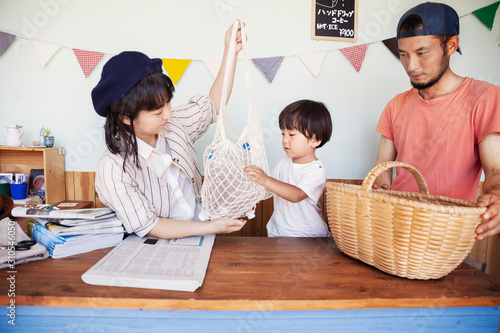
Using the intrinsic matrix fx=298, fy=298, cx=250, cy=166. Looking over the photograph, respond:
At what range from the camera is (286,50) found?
Answer: 1942 millimetres

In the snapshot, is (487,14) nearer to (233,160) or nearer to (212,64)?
(212,64)

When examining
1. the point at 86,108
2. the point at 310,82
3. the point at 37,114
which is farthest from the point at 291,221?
the point at 37,114

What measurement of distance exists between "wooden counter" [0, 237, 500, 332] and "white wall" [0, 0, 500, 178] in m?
1.30

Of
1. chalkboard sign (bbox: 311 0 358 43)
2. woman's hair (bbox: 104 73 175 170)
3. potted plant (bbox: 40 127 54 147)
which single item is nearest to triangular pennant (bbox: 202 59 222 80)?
chalkboard sign (bbox: 311 0 358 43)

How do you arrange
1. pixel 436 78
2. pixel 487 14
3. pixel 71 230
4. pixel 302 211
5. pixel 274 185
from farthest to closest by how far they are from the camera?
pixel 487 14 < pixel 302 211 < pixel 436 78 < pixel 274 185 < pixel 71 230

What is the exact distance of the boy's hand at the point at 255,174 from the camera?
958 millimetres

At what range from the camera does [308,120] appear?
4.12 ft

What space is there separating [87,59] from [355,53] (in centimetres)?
170

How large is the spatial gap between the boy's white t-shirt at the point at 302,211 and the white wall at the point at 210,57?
729mm

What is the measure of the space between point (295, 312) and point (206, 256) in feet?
0.98

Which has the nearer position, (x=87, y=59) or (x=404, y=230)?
(x=404, y=230)

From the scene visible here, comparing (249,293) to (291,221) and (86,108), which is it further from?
(86,108)

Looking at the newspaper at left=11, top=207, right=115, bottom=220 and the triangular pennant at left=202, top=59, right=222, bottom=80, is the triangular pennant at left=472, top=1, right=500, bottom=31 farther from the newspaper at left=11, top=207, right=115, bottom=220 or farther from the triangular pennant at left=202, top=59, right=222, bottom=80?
the newspaper at left=11, top=207, right=115, bottom=220

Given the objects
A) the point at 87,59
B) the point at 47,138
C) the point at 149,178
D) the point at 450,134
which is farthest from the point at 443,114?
the point at 47,138
